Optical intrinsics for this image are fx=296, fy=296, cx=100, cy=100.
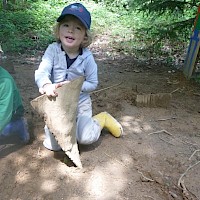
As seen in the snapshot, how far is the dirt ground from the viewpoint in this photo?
7.11 feet

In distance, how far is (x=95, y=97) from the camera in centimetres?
390

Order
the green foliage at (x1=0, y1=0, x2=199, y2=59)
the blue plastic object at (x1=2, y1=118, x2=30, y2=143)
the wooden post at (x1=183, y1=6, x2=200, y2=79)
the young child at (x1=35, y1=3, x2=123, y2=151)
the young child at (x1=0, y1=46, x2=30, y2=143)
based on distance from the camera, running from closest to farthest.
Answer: the young child at (x1=35, y1=3, x2=123, y2=151)
the young child at (x1=0, y1=46, x2=30, y2=143)
the blue plastic object at (x1=2, y1=118, x2=30, y2=143)
the wooden post at (x1=183, y1=6, x2=200, y2=79)
the green foliage at (x1=0, y1=0, x2=199, y2=59)

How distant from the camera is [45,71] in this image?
242 cm

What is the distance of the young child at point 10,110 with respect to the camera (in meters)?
2.40

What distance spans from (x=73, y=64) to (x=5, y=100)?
631mm

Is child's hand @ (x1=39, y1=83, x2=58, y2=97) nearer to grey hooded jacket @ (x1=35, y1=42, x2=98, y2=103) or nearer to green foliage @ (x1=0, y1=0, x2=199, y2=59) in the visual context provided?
grey hooded jacket @ (x1=35, y1=42, x2=98, y2=103)

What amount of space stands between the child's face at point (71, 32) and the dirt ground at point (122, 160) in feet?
3.16

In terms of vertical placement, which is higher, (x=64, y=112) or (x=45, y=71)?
(x=45, y=71)

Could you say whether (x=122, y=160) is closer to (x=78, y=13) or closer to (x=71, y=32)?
(x=71, y=32)

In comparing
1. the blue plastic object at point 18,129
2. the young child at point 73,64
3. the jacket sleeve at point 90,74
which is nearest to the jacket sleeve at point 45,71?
the young child at point 73,64

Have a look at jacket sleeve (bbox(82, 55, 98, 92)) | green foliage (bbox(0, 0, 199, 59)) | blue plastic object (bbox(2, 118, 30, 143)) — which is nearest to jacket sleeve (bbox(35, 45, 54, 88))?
jacket sleeve (bbox(82, 55, 98, 92))

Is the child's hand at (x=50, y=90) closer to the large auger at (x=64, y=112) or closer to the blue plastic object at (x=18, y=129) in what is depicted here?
the large auger at (x=64, y=112)

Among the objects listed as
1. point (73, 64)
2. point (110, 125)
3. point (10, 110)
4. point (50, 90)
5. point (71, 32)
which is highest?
point (71, 32)

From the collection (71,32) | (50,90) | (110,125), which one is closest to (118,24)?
(110,125)
